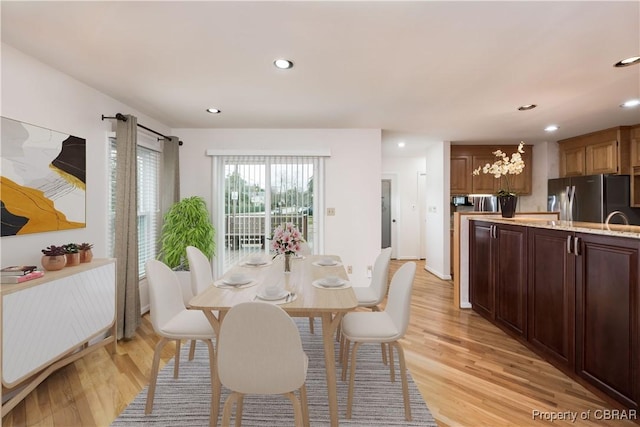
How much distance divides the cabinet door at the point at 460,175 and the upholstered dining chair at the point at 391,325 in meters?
3.90

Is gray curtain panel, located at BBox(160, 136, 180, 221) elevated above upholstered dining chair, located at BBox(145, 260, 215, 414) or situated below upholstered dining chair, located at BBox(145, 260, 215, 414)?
above

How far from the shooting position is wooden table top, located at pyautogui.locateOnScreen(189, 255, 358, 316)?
5.38 ft

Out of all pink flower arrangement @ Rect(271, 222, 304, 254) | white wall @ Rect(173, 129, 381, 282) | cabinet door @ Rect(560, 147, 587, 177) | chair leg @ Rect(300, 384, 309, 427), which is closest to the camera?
chair leg @ Rect(300, 384, 309, 427)

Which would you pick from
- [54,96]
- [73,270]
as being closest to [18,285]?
[73,270]

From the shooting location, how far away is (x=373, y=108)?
3379mm

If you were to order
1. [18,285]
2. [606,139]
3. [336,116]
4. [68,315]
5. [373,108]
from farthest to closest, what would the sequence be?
[606,139] → [336,116] → [373,108] → [68,315] → [18,285]

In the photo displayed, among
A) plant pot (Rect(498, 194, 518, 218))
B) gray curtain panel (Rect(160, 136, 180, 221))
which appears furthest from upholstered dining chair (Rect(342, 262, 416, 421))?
gray curtain panel (Rect(160, 136, 180, 221))

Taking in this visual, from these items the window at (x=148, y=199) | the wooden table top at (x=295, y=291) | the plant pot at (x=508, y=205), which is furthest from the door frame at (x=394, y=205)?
the window at (x=148, y=199)

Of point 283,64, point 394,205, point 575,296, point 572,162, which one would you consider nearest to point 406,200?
point 394,205

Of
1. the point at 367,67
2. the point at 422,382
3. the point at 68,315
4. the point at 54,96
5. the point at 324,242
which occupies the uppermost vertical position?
the point at 367,67

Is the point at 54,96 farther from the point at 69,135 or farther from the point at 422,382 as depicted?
the point at 422,382

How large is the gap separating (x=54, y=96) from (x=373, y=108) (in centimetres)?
287

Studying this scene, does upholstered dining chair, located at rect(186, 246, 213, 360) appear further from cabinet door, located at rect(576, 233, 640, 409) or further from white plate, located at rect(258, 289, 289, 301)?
cabinet door, located at rect(576, 233, 640, 409)

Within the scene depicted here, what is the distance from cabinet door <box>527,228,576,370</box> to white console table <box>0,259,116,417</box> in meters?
3.56
